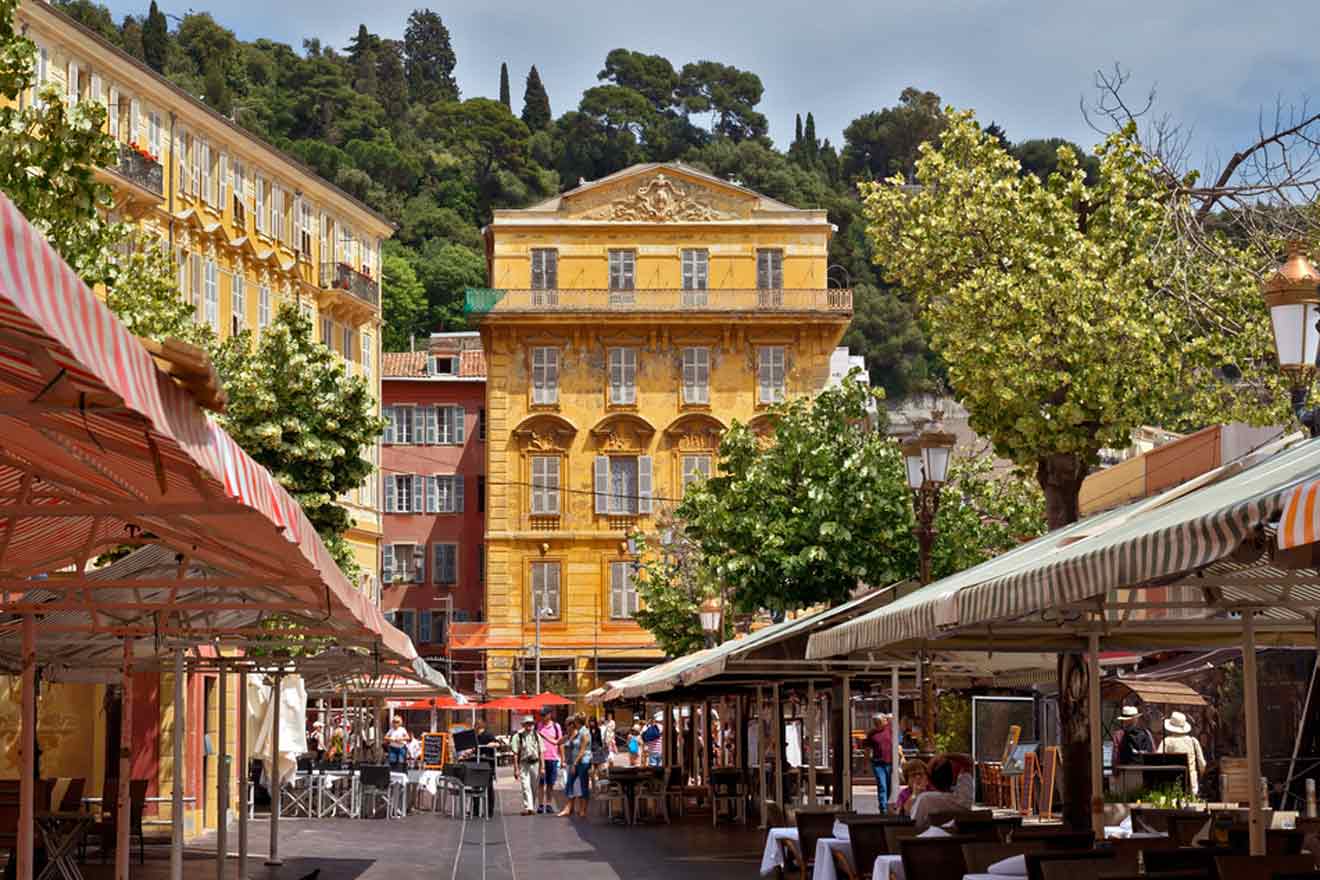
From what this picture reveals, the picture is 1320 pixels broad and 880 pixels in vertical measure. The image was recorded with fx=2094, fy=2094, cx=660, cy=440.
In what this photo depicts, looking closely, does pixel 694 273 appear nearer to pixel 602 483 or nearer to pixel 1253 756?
pixel 602 483

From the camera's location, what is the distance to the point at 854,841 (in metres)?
14.2

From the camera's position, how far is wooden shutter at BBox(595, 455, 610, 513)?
236 ft

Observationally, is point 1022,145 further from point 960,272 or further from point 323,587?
point 323,587

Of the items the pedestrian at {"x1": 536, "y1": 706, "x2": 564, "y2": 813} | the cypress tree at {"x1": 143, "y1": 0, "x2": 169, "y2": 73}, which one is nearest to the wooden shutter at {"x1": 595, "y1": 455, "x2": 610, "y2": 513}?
the pedestrian at {"x1": 536, "y1": 706, "x2": 564, "y2": 813}

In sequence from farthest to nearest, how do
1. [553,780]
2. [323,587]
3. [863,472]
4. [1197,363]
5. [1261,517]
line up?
1. [553,780]
2. [863,472]
3. [1197,363]
4. [323,587]
5. [1261,517]

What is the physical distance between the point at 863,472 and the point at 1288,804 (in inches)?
322

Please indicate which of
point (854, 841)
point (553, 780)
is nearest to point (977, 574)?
point (854, 841)

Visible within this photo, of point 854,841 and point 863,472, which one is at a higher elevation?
point 863,472

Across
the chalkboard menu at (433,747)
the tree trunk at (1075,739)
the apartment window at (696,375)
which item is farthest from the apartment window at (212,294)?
the tree trunk at (1075,739)

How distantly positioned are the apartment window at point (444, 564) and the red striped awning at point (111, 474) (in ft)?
215

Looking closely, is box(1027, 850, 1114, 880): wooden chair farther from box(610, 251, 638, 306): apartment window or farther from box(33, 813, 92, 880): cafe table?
box(610, 251, 638, 306): apartment window

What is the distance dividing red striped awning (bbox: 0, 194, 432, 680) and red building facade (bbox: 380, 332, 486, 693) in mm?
65349

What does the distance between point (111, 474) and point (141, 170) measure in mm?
42482

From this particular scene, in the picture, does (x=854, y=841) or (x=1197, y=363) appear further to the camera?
(x=1197, y=363)
